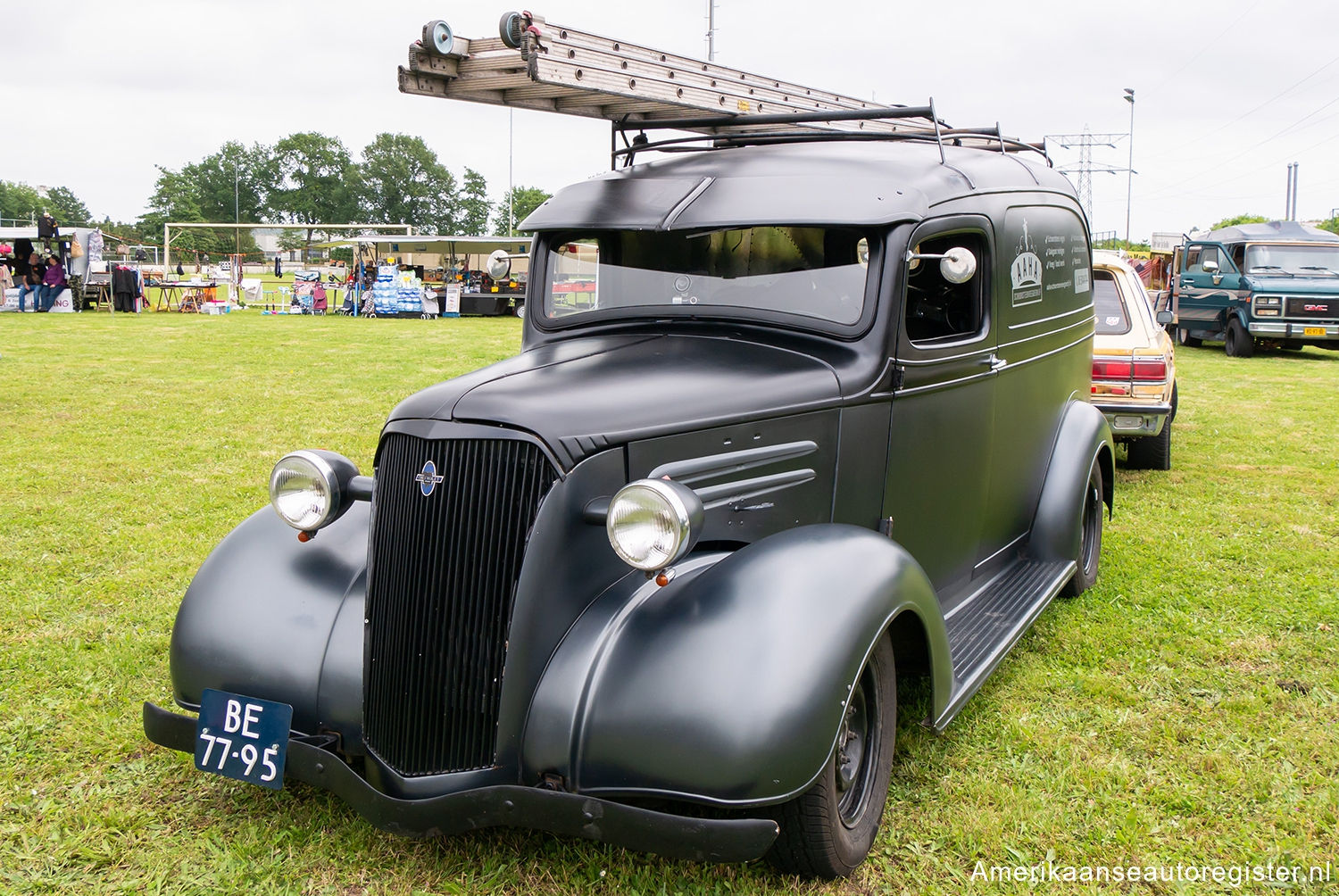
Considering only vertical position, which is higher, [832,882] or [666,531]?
[666,531]

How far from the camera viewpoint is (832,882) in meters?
2.84

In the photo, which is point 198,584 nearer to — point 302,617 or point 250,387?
point 302,617

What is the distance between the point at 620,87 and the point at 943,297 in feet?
4.90

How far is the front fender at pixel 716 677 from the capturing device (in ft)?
7.85

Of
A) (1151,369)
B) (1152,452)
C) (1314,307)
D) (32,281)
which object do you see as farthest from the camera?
(32,281)

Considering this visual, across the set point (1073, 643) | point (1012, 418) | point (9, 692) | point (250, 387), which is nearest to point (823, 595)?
point (1012, 418)

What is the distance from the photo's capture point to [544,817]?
2.44 meters

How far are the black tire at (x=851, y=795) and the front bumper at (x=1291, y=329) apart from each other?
56.8 feet

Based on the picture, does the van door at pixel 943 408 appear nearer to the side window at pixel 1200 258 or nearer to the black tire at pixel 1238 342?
the black tire at pixel 1238 342

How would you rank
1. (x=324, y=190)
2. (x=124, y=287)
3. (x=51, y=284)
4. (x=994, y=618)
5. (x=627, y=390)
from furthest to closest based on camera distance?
1. (x=324, y=190)
2. (x=124, y=287)
3. (x=51, y=284)
4. (x=994, y=618)
5. (x=627, y=390)

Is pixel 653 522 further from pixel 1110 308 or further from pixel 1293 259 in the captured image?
pixel 1293 259

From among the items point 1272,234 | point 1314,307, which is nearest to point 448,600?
point 1314,307

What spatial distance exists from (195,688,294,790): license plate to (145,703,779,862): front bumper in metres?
0.07

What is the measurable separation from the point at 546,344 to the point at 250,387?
10015 mm
